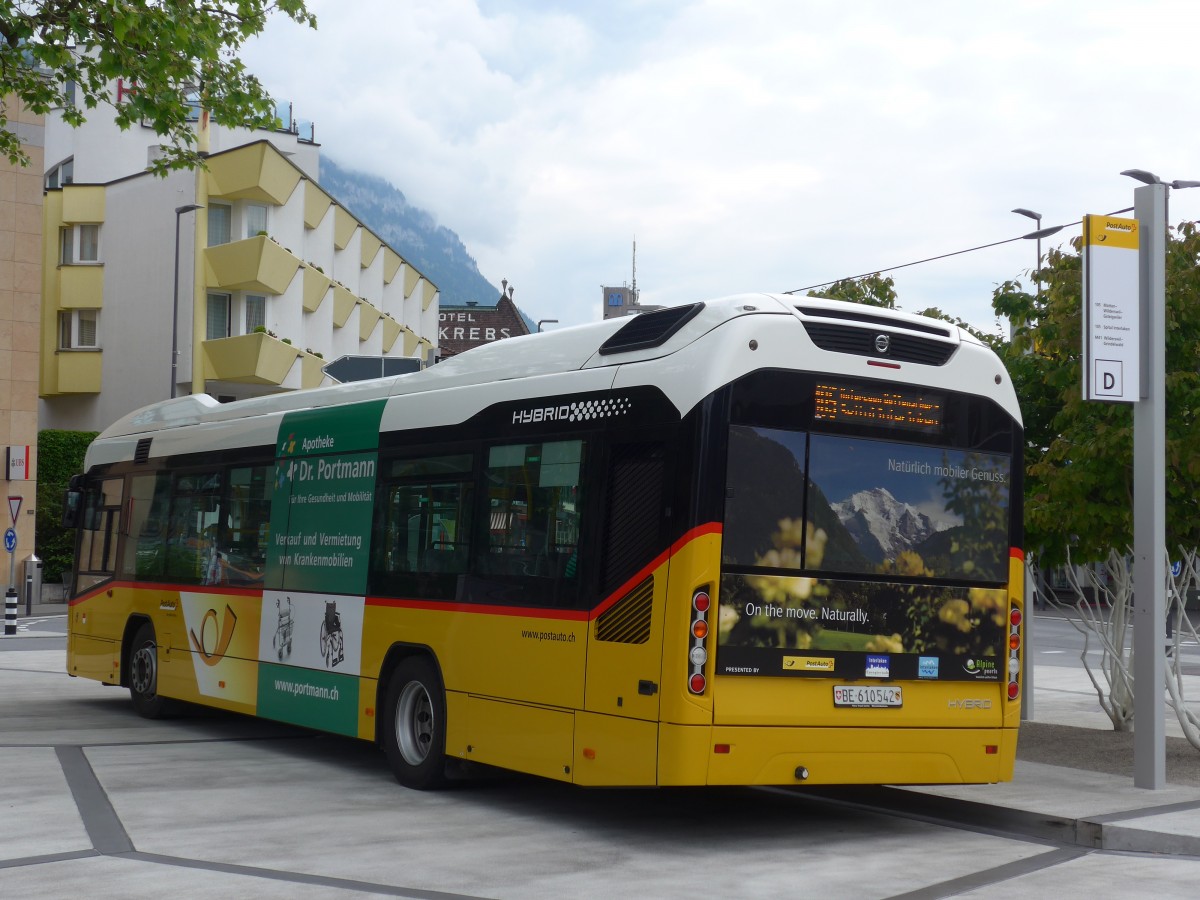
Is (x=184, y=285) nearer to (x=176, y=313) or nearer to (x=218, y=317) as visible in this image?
(x=218, y=317)

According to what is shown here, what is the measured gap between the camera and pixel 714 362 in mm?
8586

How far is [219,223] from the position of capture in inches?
1983

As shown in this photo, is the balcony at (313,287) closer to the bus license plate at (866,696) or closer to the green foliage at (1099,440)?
the green foliage at (1099,440)

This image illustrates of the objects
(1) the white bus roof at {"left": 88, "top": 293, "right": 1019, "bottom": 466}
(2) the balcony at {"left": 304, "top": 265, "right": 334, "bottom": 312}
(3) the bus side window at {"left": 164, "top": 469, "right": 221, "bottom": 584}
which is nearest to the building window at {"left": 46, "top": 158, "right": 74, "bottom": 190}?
(2) the balcony at {"left": 304, "top": 265, "right": 334, "bottom": 312}

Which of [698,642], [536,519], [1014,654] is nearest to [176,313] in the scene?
[536,519]

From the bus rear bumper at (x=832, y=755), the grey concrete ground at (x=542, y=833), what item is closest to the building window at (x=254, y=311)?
the grey concrete ground at (x=542, y=833)

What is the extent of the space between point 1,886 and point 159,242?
4517 cm

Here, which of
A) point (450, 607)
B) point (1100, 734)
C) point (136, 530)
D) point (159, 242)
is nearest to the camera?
point (450, 607)

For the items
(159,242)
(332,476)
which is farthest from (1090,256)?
(159,242)

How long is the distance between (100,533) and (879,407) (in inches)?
417

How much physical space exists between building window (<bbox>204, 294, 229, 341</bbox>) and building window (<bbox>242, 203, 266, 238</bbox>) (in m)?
2.31

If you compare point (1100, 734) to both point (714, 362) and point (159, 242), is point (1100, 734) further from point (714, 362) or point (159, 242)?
point (159, 242)

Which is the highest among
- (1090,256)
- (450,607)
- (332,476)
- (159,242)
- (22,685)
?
(159,242)

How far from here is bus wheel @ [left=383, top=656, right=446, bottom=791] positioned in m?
10.7
